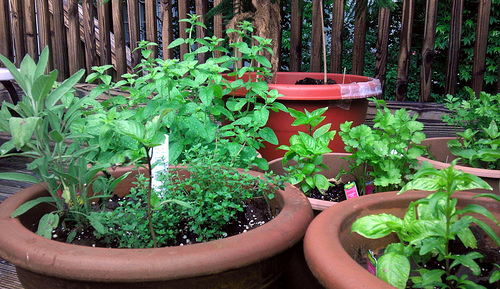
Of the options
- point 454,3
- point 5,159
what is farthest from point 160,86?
→ point 5,159

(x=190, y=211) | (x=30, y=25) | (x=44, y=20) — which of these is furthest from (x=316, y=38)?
(x=30, y=25)

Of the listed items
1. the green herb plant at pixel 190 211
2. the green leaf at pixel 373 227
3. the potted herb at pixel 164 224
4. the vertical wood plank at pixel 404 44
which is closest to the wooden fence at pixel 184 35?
the vertical wood plank at pixel 404 44

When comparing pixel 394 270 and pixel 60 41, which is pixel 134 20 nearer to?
pixel 60 41

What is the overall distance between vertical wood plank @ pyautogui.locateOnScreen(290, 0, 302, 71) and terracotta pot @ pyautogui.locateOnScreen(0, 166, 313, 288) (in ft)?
5.72

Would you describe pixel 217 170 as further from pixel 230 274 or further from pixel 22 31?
pixel 22 31

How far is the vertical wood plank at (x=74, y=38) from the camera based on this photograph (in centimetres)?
309

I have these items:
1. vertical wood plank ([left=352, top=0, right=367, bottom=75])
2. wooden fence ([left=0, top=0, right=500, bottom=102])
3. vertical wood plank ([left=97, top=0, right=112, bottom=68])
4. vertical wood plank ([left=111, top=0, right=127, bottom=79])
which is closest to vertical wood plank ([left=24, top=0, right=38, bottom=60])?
wooden fence ([left=0, top=0, right=500, bottom=102])

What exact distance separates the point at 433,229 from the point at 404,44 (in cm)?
173

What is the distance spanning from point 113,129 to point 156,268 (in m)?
0.49

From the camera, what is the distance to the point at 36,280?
779 mm

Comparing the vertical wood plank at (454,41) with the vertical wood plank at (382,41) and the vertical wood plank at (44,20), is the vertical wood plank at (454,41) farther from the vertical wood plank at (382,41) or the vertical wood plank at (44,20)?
the vertical wood plank at (44,20)

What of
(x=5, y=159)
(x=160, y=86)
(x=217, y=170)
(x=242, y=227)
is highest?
(x=160, y=86)

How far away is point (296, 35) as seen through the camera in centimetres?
244

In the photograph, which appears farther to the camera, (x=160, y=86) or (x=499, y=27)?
(x=499, y=27)
